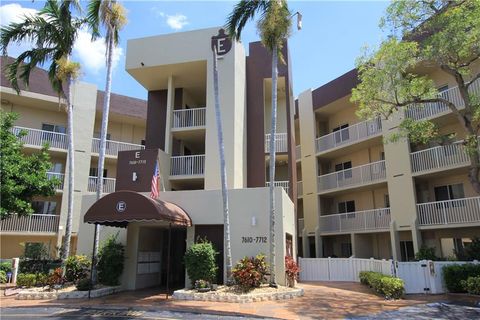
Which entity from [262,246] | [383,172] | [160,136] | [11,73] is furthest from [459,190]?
[11,73]

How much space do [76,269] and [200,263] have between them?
5614 mm

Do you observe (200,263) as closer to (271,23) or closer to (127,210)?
(127,210)

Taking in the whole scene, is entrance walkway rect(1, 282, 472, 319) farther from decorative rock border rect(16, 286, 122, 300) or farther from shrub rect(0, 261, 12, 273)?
shrub rect(0, 261, 12, 273)

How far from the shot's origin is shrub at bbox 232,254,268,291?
1423 cm

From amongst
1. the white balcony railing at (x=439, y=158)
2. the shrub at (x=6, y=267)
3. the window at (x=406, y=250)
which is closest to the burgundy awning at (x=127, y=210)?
the shrub at (x=6, y=267)

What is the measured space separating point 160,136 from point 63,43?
7.95m

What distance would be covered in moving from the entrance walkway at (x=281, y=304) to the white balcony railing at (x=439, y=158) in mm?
8225

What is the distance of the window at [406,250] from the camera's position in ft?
78.3

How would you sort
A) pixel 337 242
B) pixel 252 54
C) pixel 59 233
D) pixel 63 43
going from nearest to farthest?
1. pixel 63 43
2. pixel 252 54
3. pixel 59 233
4. pixel 337 242

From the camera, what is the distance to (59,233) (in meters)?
26.0

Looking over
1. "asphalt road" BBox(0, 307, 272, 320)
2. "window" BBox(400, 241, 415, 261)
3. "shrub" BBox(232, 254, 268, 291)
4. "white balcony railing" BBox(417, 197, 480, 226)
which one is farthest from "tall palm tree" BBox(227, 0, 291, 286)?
"window" BBox(400, 241, 415, 261)

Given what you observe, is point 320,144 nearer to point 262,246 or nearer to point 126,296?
point 262,246

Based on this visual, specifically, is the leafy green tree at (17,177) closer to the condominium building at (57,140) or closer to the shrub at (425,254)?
the condominium building at (57,140)

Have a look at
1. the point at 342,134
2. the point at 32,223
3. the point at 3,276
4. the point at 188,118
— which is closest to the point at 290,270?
the point at 188,118
